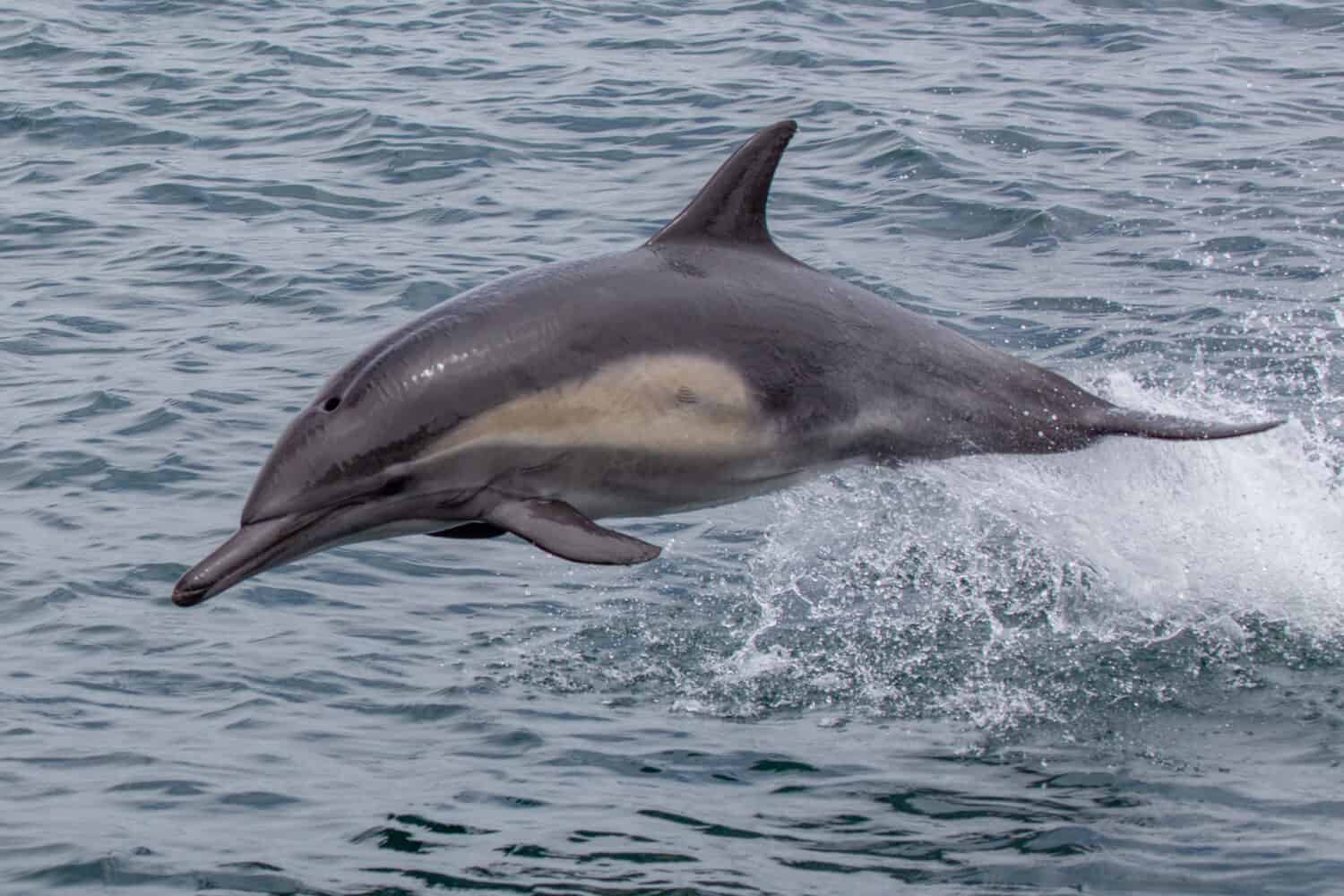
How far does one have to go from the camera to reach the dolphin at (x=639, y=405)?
667 cm

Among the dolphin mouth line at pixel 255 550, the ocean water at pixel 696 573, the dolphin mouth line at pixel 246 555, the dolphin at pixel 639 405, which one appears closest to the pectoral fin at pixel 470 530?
the dolphin at pixel 639 405

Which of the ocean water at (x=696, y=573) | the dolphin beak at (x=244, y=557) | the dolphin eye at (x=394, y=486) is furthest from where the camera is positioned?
the ocean water at (x=696, y=573)

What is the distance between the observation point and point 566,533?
6.62 m

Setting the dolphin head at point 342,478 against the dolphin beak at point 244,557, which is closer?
the dolphin beak at point 244,557

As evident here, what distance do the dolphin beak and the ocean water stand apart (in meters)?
0.99

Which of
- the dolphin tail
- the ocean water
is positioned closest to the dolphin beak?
the ocean water

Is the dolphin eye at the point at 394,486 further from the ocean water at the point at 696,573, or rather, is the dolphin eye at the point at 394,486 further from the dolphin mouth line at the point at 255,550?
the ocean water at the point at 696,573

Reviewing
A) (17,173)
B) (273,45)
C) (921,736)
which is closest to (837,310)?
(921,736)

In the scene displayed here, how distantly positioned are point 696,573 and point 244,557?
3585 millimetres

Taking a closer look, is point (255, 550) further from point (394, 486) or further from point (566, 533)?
point (566, 533)

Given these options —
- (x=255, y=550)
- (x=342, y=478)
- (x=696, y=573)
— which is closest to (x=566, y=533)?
(x=342, y=478)

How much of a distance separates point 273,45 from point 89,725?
15.2 metres

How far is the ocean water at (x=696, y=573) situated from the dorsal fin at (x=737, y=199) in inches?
44.6

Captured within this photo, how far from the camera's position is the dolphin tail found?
764 cm
